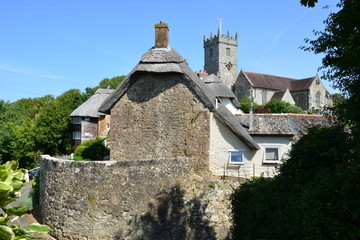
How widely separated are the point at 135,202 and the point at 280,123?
9469mm

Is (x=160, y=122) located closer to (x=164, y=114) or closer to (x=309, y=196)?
(x=164, y=114)

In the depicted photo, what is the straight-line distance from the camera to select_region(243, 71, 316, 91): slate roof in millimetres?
59688

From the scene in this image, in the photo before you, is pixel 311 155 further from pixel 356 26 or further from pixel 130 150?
pixel 130 150

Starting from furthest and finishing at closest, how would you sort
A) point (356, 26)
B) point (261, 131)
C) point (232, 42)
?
point (232, 42), point (261, 131), point (356, 26)

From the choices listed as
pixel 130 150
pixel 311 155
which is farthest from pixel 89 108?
pixel 311 155

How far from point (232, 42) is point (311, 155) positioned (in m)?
66.8

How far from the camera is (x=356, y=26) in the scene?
23.1 ft

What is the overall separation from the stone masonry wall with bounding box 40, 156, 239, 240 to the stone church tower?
190 feet

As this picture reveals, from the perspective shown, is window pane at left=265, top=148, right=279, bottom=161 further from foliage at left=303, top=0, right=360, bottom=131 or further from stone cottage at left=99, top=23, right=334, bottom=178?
foliage at left=303, top=0, right=360, bottom=131

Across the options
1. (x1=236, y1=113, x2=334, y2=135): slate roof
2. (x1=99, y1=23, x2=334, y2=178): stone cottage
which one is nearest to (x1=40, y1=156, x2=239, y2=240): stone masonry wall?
(x1=99, y1=23, x2=334, y2=178): stone cottage

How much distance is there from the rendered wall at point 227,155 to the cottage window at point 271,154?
0.23 metres

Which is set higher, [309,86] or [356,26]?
→ [309,86]

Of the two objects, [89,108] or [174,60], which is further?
[89,108]

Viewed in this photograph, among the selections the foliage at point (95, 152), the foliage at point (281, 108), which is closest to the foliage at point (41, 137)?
the foliage at point (95, 152)
